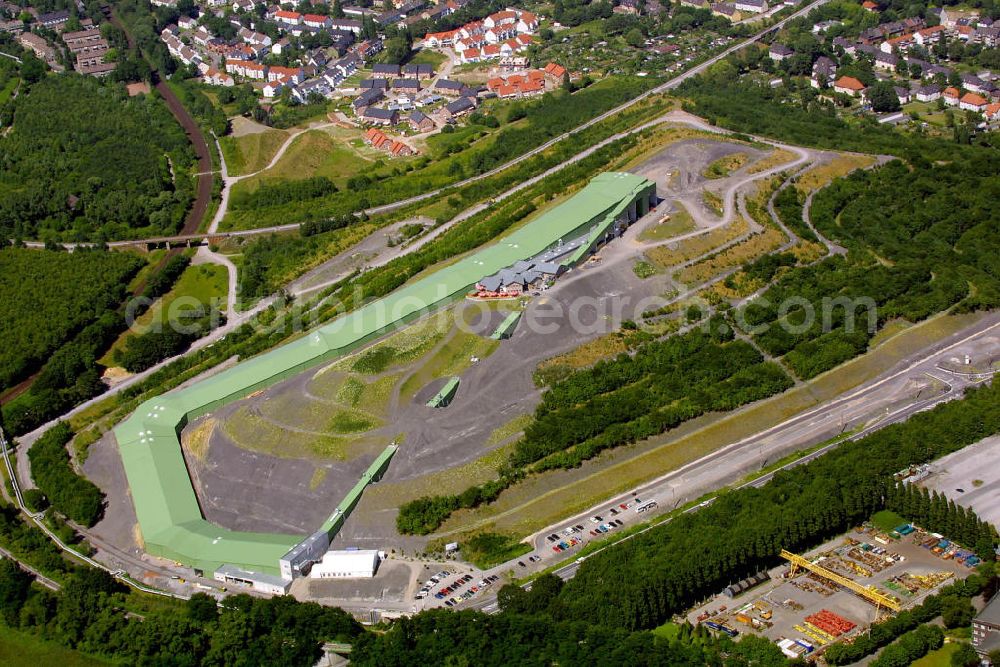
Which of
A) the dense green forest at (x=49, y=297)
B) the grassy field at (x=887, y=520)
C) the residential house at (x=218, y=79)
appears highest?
the residential house at (x=218, y=79)

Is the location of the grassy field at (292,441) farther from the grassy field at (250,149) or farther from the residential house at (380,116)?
the residential house at (380,116)

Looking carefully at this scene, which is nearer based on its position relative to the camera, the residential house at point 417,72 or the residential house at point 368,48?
the residential house at point 417,72

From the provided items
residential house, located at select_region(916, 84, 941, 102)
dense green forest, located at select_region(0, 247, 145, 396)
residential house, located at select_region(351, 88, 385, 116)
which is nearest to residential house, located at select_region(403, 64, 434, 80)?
residential house, located at select_region(351, 88, 385, 116)

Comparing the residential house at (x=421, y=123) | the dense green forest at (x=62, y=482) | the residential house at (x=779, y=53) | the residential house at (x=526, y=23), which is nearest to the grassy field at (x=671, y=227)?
the dense green forest at (x=62, y=482)

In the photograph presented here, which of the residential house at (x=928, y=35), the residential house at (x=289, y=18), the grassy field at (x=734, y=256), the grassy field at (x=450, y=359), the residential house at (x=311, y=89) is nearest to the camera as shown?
the grassy field at (x=450, y=359)

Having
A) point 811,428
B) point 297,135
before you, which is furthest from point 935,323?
point 297,135

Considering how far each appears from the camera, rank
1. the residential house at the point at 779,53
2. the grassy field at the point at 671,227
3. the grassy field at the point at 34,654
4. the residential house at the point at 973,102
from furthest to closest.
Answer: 1. the residential house at the point at 779,53
2. the residential house at the point at 973,102
3. the grassy field at the point at 671,227
4. the grassy field at the point at 34,654

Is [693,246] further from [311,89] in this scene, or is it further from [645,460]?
[311,89]

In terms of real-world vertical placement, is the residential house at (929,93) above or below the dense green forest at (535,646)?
above
